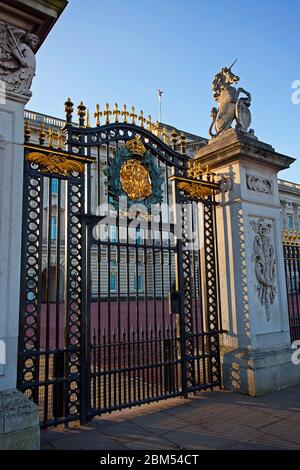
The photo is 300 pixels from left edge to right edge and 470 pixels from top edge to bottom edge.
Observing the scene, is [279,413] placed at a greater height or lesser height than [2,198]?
lesser

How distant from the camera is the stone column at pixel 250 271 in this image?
19.5 ft

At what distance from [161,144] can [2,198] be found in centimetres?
294

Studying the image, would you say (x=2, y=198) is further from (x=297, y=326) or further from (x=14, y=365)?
(x=297, y=326)

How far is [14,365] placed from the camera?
3.67m

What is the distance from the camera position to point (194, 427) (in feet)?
14.1

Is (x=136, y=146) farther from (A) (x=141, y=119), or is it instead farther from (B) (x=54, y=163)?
(B) (x=54, y=163)

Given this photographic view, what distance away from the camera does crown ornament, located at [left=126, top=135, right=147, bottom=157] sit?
5602mm

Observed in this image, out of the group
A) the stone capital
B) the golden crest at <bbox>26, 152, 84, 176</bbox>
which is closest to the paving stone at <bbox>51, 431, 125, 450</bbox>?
the golden crest at <bbox>26, 152, 84, 176</bbox>

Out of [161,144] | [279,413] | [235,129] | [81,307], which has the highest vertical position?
[235,129]

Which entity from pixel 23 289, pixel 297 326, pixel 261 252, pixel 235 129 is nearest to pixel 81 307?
pixel 23 289

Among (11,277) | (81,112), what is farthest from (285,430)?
(81,112)

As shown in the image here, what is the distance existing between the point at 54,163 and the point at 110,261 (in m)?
1.63

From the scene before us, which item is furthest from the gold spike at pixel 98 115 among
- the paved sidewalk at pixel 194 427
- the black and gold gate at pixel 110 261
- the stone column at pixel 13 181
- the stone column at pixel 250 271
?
the paved sidewalk at pixel 194 427

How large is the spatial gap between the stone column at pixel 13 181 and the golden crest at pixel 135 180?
69.9 inches
